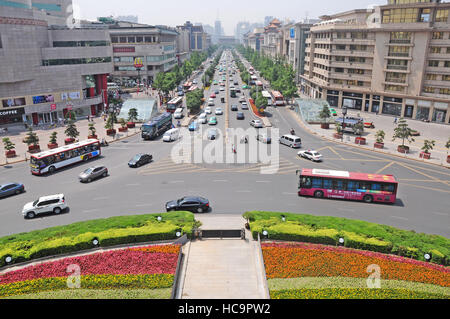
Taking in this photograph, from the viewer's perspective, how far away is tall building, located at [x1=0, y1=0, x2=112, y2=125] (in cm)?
6612

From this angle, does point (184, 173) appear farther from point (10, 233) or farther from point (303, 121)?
point (303, 121)

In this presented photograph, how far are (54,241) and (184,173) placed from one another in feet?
68.4

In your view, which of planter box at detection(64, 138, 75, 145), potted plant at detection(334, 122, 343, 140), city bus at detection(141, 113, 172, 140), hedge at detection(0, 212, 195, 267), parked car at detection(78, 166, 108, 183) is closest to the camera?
hedge at detection(0, 212, 195, 267)

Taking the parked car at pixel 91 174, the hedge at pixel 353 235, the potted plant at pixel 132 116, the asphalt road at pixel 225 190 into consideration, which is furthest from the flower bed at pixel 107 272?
the potted plant at pixel 132 116

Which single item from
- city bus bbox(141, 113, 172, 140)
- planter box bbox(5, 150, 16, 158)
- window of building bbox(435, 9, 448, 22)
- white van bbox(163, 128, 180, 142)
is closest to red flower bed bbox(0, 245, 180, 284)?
planter box bbox(5, 150, 16, 158)

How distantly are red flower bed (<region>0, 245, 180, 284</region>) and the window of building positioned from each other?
7451cm

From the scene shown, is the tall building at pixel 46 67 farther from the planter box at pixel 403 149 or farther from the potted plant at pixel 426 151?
the potted plant at pixel 426 151

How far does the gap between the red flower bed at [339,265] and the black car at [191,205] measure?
9.60 m

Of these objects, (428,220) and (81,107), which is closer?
(428,220)

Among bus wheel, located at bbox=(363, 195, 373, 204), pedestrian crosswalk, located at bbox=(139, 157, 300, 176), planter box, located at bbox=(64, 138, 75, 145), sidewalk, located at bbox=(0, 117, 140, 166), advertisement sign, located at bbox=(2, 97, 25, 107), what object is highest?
advertisement sign, located at bbox=(2, 97, 25, 107)

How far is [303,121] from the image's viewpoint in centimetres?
7794

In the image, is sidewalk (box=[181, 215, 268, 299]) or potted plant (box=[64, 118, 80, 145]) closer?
sidewalk (box=[181, 215, 268, 299])

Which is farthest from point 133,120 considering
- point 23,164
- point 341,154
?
point 341,154

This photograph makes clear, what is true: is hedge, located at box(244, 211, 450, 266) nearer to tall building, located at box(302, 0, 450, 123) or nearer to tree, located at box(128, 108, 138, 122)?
tree, located at box(128, 108, 138, 122)
